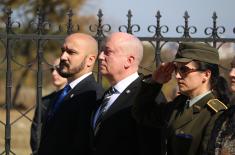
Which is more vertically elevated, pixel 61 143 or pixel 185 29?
pixel 185 29

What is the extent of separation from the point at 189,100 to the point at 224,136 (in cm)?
52

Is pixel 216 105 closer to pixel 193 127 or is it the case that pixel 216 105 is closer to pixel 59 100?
pixel 193 127

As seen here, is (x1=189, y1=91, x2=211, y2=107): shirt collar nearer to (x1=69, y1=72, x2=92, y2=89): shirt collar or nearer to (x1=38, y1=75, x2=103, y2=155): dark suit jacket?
(x1=38, y1=75, x2=103, y2=155): dark suit jacket

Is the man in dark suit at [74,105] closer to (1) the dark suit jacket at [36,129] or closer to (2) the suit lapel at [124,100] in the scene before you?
(2) the suit lapel at [124,100]

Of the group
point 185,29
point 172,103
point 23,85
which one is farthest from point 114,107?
point 23,85

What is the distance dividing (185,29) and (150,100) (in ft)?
7.79

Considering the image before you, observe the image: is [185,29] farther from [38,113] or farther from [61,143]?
[61,143]

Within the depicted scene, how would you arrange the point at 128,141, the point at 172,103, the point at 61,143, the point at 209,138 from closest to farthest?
the point at 209,138 < the point at 172,103 < the point at 128,141 < the point at 61,143

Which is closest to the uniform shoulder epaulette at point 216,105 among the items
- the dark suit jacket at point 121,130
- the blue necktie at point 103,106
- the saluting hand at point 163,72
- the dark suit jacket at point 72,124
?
the saluting hand at point 163,72

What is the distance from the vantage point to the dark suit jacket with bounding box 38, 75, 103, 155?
13.4ft

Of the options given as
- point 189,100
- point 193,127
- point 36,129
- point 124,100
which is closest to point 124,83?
point 124,100

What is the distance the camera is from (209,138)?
10.1ft

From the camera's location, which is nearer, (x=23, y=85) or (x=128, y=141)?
(x=128, y=141)

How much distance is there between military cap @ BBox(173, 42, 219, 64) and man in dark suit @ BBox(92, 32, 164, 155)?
0.48 m
